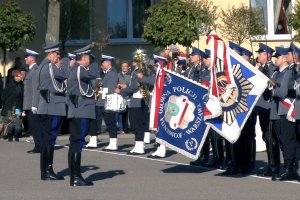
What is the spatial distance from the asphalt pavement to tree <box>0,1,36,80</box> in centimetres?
877

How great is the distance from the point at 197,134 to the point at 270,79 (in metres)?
1.68

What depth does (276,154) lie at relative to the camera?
1622cm

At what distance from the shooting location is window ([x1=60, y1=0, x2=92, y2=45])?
3212 cm

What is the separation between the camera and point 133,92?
66.9ft

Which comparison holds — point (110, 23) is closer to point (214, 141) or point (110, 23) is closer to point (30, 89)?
point (30, 89)

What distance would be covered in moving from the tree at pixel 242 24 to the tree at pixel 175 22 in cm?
80

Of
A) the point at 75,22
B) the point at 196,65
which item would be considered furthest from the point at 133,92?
the point at 75,22

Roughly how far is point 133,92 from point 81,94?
5.24 metres

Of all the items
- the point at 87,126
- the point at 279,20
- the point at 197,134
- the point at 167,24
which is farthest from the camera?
the point at 279,20

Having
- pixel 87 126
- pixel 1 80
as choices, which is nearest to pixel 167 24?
pixel 1 80

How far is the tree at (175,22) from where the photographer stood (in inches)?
1096

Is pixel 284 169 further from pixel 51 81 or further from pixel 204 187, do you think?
pixel 51 81

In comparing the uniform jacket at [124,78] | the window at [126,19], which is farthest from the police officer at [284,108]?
the window at [126,19]

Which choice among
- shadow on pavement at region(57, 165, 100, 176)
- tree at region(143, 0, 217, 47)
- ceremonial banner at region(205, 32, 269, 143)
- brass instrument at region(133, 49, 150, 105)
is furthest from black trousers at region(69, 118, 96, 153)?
tree at region(143, 0, 217, 47)
